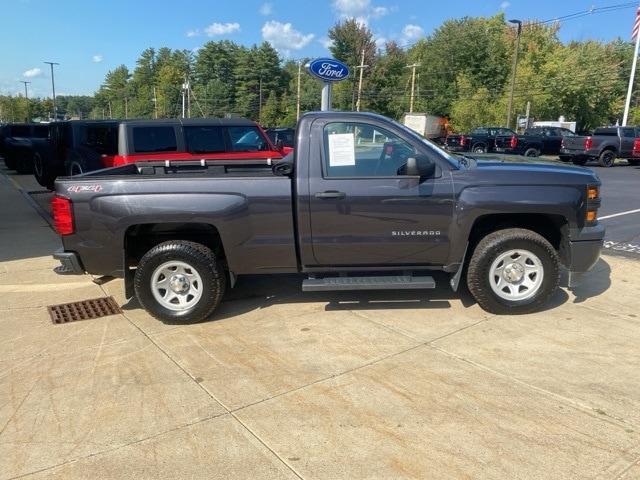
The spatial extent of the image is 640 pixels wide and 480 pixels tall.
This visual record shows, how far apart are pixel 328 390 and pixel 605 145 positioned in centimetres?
2240

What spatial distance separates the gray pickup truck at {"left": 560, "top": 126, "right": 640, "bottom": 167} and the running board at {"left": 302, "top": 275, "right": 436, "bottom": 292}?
67.4ft

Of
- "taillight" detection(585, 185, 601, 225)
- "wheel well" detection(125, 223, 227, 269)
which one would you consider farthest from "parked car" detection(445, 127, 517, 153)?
"wheel well" detection(125, 223, 227, 269)

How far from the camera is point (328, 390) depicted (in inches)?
136

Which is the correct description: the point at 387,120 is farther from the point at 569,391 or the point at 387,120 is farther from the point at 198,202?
the point at 569,391

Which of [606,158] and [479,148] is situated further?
[479,148]

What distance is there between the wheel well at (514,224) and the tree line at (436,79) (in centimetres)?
2768

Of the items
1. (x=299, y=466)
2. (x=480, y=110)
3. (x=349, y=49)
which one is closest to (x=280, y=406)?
(x=299, y=466)

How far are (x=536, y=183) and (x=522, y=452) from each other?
2.53 metres

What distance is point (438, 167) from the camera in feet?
14.6

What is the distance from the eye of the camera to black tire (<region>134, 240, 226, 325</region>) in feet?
14.7

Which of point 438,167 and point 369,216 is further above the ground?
point 438,167

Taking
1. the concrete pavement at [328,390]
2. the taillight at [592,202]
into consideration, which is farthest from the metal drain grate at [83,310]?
the taillight at [592,202]

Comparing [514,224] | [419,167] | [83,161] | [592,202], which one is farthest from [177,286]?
[83,161]

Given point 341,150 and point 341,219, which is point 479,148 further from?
point 341,219
